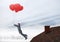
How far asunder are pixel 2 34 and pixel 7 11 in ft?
0.85

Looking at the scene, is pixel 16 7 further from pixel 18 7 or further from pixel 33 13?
pixel 33 13

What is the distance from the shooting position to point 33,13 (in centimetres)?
138

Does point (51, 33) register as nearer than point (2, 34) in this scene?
Yes

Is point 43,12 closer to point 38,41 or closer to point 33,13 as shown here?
point 33,13

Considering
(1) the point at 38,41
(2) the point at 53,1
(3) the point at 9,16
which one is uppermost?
(2) the point at 53,1

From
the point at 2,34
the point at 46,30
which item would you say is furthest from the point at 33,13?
the point at 2,34

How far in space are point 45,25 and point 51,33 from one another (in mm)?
122

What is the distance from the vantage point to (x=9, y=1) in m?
1.37

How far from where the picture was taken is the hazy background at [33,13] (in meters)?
1.36

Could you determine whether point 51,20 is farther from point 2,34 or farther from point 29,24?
point 2,34

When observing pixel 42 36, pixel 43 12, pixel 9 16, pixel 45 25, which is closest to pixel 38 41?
pixel 42 36

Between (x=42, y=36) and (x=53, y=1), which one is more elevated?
(x=53, y=1)

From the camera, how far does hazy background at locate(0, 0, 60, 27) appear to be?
1362 millimetres

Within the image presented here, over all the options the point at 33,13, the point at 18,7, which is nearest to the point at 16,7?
the point at 18,7
